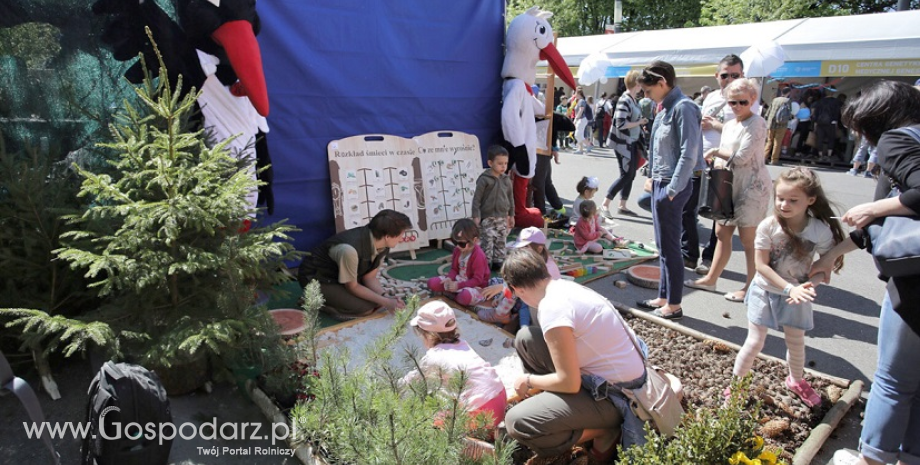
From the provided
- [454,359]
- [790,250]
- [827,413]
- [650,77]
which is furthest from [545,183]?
[454,359]

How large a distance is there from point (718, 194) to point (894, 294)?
2.42 meters

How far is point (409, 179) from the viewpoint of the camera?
5.91 m

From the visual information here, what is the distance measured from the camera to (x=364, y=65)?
547cm

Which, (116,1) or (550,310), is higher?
(116,1)

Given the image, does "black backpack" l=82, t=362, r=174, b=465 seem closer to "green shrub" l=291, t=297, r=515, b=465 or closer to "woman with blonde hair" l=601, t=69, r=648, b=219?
"green shrub" l=291, t=297, r=515, b=465

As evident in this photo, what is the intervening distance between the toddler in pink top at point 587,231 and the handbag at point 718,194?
1531 mm

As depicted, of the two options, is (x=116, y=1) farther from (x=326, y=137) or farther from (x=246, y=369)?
(x=246, y=369)

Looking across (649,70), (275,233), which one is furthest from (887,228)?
(275,233)

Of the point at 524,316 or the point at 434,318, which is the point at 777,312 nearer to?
the point at 524,316

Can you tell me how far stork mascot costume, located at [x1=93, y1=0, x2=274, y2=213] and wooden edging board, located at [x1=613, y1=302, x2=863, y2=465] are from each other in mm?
3342

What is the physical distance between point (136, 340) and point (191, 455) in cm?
64

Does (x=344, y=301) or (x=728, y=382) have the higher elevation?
(x=344, y=301)

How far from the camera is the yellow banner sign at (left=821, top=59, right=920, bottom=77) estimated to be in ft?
42.8

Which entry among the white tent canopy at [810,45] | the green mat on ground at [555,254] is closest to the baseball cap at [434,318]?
the green mat on ground at [555,254]
